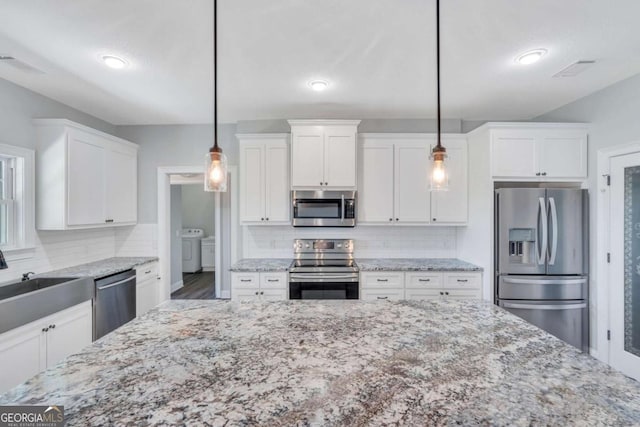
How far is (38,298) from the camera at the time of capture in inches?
91.5

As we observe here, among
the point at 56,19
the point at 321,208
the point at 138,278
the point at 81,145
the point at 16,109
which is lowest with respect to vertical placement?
the point at 138,278

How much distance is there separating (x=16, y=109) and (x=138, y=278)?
6.54 ft

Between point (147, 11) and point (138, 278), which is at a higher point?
point (147, 11)

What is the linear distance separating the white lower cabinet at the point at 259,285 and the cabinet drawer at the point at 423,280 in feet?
4.40

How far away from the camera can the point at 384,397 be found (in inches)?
38.0

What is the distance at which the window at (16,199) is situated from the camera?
2797 millimetres

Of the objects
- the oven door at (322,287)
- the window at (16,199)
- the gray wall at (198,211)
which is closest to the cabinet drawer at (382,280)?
the oven door at (322,287)

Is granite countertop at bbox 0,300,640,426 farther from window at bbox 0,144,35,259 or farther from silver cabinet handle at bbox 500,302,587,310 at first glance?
→ window at bbox 0,144,35,259

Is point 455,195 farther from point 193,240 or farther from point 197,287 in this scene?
point 193,240

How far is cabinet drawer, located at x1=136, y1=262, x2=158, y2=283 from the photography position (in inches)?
143

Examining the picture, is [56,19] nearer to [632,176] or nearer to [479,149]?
[479,149]

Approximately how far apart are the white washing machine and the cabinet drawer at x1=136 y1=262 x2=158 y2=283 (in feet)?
11.2

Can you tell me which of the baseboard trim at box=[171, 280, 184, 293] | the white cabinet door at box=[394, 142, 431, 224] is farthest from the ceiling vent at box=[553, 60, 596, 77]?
the baseboard trim at box=[171, 280, 184, 293]

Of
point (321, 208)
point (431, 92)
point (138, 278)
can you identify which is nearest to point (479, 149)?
point (431, 92)
